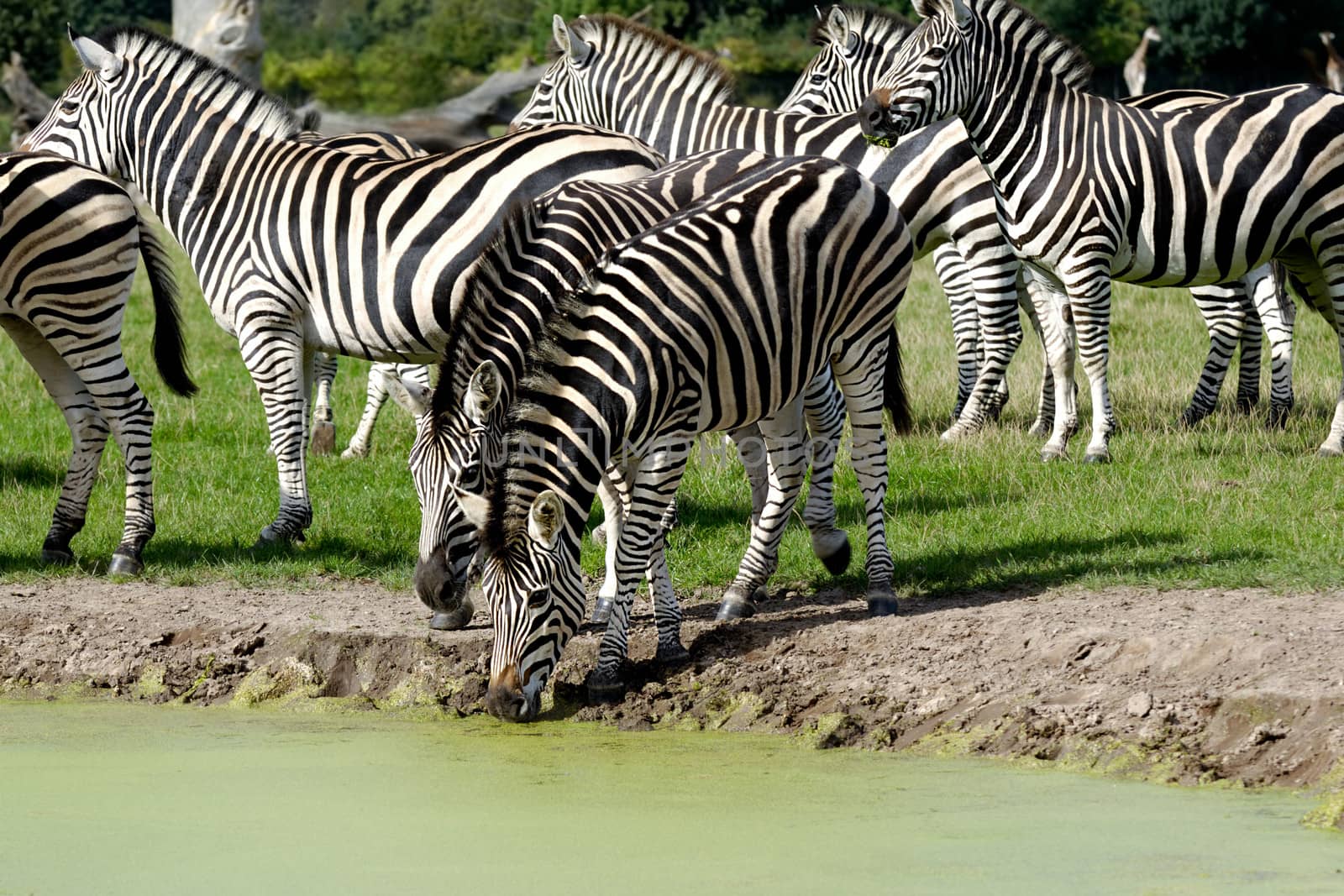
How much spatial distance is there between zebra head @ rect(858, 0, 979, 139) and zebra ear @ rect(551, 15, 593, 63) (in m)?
2.09

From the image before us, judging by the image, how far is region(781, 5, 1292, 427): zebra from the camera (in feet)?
35.8

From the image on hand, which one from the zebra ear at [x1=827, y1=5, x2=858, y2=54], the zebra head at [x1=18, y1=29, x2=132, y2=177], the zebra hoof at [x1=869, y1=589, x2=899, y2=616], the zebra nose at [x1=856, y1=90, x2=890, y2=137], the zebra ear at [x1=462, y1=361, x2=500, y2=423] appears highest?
the zebra ear at [x1=827, y1=5, x2=858, y2=54]

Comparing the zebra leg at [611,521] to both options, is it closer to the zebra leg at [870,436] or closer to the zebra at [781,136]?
the zebra leg at [870,436]

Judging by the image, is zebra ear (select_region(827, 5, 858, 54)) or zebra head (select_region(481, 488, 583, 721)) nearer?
zebra head (select_region(481, 488, 583, 721))

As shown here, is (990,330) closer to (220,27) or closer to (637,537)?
(637,537)

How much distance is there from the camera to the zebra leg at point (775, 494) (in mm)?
7238

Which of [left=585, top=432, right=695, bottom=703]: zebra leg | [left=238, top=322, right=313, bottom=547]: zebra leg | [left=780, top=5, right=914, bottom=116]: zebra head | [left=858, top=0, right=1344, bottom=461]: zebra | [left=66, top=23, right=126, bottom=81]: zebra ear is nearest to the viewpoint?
[left=585, top=432, right=695, bottom=703]: zebra leg

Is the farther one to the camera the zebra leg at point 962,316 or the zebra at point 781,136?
the zebra leg at point 962,316

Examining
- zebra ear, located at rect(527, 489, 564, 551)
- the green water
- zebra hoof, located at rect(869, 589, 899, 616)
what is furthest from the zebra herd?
the green water

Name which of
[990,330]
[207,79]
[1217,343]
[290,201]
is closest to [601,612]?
[290,201]

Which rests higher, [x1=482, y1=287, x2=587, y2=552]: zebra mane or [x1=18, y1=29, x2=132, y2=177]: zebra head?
[x1=18, y1=29, x2=132, y2=177]: zebra head

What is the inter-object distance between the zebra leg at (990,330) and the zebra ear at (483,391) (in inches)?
202

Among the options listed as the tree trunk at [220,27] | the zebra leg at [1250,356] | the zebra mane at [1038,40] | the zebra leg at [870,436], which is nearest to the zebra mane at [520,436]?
the zebra leg at [870,436]

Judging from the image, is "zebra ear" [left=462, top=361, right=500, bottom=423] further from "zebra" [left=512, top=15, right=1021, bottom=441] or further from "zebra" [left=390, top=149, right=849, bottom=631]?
"zebra" [left=512, top=15, right=1021, bottom=441]
